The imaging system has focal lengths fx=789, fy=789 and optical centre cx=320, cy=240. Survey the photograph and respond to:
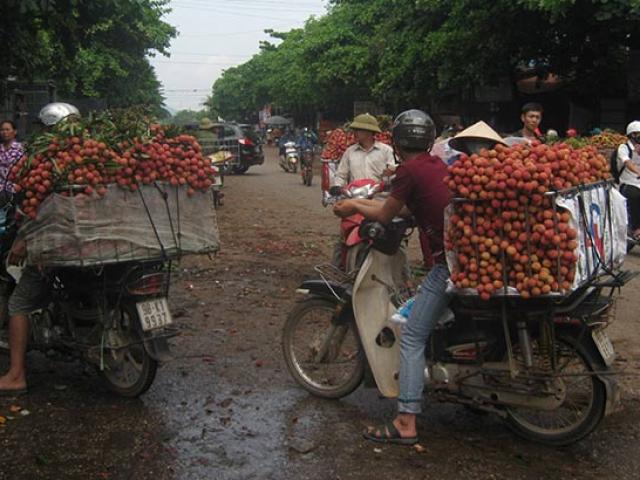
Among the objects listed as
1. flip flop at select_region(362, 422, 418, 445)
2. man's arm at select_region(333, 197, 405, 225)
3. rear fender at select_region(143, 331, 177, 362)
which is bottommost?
flip flop at select_region(362, 422, 418, 445)

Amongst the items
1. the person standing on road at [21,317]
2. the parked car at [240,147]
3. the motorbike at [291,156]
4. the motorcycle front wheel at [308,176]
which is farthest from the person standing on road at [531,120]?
the motorbike at [291,156]

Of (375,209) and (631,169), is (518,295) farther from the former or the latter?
(631,169)

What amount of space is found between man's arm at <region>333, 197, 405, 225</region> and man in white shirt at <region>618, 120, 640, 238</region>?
710 centimetres

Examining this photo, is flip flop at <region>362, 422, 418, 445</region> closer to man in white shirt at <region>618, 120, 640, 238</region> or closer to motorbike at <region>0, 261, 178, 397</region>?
motorbike at <region>0, 261, 178, 397</region>

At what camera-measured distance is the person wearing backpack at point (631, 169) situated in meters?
10.5

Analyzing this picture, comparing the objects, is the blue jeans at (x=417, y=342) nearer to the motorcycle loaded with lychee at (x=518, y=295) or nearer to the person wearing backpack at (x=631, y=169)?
the motorcycle loaded with lychee at (x=518, y=295)

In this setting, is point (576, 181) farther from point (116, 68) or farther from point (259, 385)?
point (116, 68)

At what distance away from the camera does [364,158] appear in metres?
7.37

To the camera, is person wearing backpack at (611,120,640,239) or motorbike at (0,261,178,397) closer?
motorbike at (0,261,178,397)

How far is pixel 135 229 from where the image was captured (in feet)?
15.0

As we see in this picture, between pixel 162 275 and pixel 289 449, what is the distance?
4.50ft

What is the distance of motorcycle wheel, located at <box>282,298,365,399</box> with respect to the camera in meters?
4.79

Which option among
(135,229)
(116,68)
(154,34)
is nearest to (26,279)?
(135,229)

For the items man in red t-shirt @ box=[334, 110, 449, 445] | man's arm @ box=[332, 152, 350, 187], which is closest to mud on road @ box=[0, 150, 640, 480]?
man in red t-shirt @ box=[334, 110, 449, 445]
